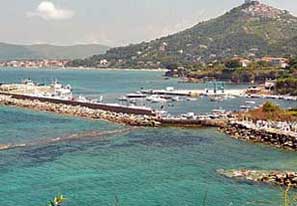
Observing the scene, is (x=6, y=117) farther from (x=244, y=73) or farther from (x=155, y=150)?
(x=244, y=73)

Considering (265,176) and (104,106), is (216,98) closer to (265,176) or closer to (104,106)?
(104,106)

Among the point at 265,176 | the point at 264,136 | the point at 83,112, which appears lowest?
the point at 265,176

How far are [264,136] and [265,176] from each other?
15.2 meters

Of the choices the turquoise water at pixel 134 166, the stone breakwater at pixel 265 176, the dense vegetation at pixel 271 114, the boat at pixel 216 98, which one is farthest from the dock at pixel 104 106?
the stone breakwater at pixel 265 176

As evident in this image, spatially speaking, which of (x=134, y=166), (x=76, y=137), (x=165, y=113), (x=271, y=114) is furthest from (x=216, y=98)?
(x=134, y=166)

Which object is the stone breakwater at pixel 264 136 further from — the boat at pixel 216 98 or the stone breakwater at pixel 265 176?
the boat at pixel 216 98

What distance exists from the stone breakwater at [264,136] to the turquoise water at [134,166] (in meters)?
1.66

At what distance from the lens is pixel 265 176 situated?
3017cm

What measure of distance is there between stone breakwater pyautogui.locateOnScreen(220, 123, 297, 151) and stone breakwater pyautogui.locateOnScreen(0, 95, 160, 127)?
8520mm

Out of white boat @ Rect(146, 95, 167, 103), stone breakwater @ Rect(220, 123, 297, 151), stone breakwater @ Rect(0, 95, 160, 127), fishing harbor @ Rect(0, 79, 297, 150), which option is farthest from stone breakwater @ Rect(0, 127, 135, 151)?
white boat @ Rect(146, 95, 167, 103)

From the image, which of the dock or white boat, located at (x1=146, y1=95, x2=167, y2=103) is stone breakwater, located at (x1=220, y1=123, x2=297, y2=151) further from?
white boat, located at (x1=146, y1=95, x2=167, y2=103)

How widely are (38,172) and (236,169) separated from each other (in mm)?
11576

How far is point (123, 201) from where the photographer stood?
25.8m

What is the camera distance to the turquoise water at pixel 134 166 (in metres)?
26.4
